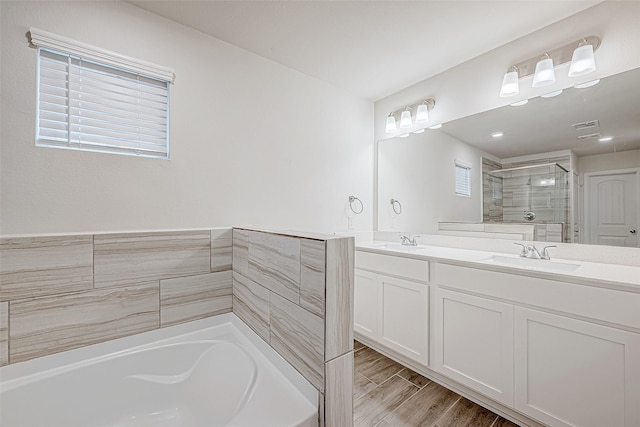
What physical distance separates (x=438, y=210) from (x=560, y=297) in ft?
4.01

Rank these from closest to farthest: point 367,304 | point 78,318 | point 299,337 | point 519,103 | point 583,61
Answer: point 299,337 < point 78,318 < point 583,61 < point 519,103 < point 367,304

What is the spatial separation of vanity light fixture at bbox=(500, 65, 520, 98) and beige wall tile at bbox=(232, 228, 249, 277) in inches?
79.5

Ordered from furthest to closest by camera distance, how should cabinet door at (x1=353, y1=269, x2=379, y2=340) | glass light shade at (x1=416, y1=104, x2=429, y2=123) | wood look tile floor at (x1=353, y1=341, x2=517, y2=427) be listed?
glass light shade at (x1=416, y1=104, x2=429, y2=123), cabinet door at (x1=353, y1=269, x2=379, y2=340), wood look tile floor at (x1=353, y1=341, x2=517, y2=427)

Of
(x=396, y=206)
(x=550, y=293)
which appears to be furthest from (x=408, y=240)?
(x=550, y=293)

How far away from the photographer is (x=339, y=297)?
3.27ft

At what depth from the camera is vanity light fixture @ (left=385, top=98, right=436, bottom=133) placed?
2.40 metres

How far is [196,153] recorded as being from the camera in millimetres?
1800

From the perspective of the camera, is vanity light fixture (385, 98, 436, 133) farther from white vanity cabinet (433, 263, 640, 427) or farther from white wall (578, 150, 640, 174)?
white vanity cabinet (433, 263, 640, 427)

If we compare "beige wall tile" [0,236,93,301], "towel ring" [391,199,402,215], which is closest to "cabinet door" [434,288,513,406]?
"towel ring" [391,199,402,215]

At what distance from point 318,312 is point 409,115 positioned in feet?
7.16

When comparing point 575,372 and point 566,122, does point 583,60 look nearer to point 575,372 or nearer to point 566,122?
point 566,122

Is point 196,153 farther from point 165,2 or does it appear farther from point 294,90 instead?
point 294,90

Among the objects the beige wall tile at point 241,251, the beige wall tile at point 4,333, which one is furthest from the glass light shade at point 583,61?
the beige wall tile at point 4,333

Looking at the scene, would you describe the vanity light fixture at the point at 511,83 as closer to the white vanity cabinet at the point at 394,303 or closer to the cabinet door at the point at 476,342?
the white vanity cabinet at the point at 394,303
